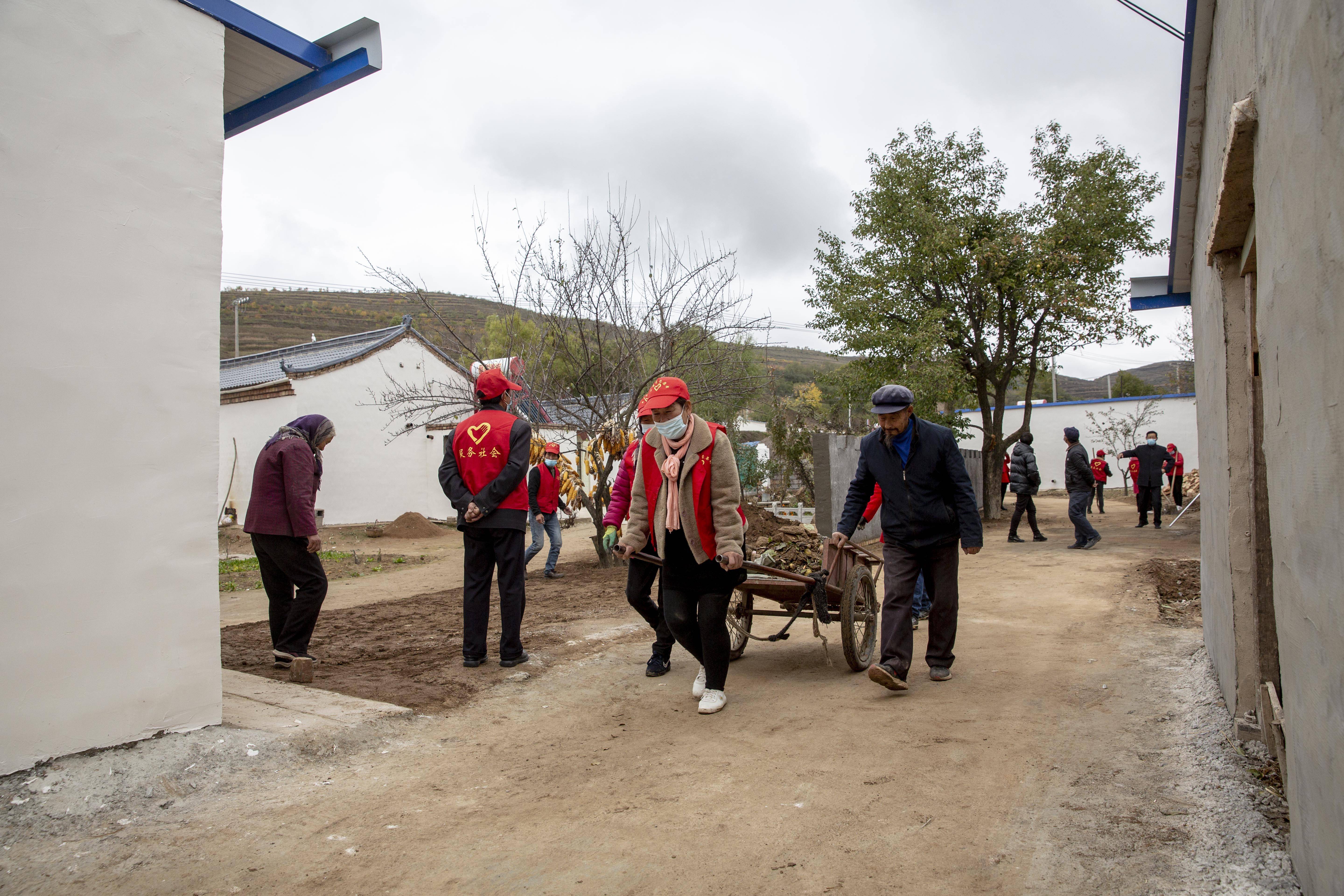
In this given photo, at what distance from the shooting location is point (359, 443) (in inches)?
848

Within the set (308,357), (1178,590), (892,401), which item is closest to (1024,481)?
(1178,590)

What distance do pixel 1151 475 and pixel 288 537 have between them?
14600 millimetres

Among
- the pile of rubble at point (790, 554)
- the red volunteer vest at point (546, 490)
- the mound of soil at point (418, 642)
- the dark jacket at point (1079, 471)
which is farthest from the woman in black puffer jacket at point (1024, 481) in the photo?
the red volunteer vest at point (546, 490)

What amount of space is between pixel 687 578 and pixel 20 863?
3084 mm

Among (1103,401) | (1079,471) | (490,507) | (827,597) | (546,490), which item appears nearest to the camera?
(827,597)

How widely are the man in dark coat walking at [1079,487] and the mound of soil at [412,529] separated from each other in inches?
518

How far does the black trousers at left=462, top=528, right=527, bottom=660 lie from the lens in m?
5.68

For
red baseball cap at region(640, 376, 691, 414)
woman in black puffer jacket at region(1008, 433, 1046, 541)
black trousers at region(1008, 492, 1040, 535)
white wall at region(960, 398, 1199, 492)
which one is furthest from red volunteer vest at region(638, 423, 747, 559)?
white wall at region(960, 398, 1199, 492)

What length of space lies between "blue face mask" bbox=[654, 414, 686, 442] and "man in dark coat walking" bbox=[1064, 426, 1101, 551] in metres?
9.26

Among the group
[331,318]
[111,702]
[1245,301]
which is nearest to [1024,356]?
[1245,301]

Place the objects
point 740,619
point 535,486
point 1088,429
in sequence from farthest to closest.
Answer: point 1088,429 < point 535,486 < point 740,619

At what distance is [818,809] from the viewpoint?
11.0ft

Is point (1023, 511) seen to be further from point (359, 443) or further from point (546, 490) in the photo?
point (359, 443)

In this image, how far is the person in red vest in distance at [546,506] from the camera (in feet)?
33.3
